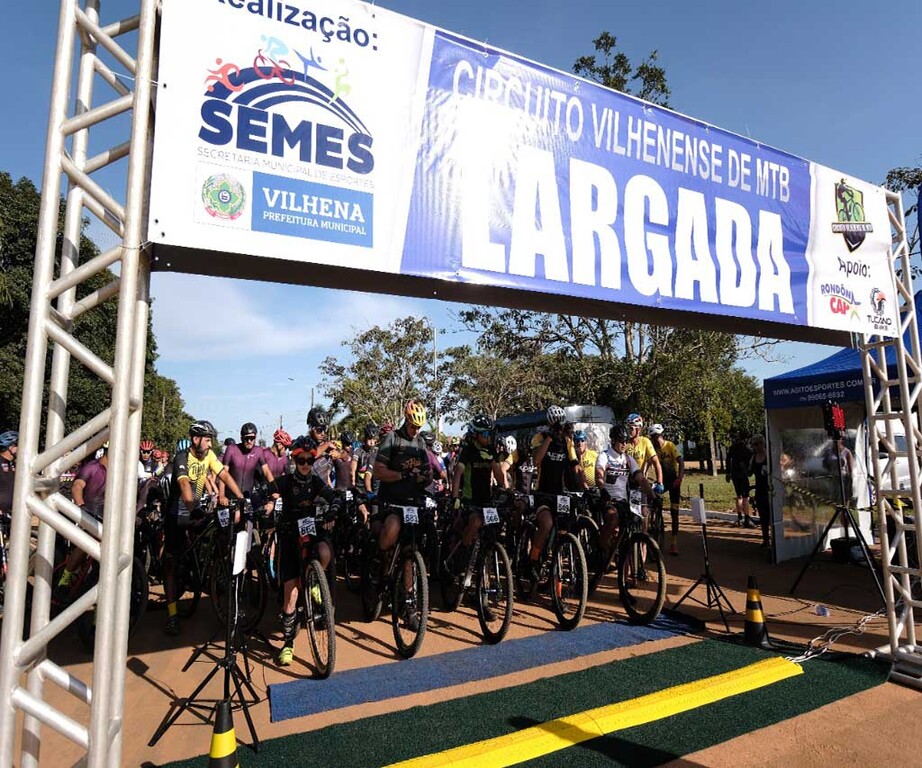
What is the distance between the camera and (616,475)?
7293 millimetres

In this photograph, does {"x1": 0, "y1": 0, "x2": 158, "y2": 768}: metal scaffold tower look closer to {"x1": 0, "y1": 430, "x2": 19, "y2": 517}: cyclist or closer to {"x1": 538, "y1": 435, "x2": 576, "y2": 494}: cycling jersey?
{"x1": 538, "y1": 435, "x2": 576, "y2": 494}: cycling jersey

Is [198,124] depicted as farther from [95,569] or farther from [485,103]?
[95,569]

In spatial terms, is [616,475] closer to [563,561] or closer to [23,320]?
[563,561]

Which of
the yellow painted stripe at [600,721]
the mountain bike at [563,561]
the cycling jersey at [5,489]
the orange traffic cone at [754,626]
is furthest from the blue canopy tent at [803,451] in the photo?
the cycling jersey at [5,489]

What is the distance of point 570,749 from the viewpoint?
358 centimetres

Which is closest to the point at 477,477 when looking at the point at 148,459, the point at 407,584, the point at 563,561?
the point at 563,561

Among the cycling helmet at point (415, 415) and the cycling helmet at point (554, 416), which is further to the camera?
the cycling helmet at point (554, 416)

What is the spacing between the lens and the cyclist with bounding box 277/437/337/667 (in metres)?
5.09

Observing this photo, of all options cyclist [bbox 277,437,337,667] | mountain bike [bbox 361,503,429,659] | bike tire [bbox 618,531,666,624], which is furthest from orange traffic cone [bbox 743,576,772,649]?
cyclist [bbox 277,437,337,667]

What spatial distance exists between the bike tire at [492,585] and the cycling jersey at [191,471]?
9.71 feet

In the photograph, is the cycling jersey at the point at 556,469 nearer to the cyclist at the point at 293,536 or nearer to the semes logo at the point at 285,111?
the cyclist at the point at 293,536

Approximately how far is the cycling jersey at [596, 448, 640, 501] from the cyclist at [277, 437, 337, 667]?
3514 millimetres

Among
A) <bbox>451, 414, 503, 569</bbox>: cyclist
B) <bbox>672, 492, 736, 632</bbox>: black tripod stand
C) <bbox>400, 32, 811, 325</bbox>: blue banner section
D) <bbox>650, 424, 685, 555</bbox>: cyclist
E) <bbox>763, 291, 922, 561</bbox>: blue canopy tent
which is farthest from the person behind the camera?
<bbox>650, 424, 685, 555</bbox>: cyclist

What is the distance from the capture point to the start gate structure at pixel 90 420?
7.77ft
